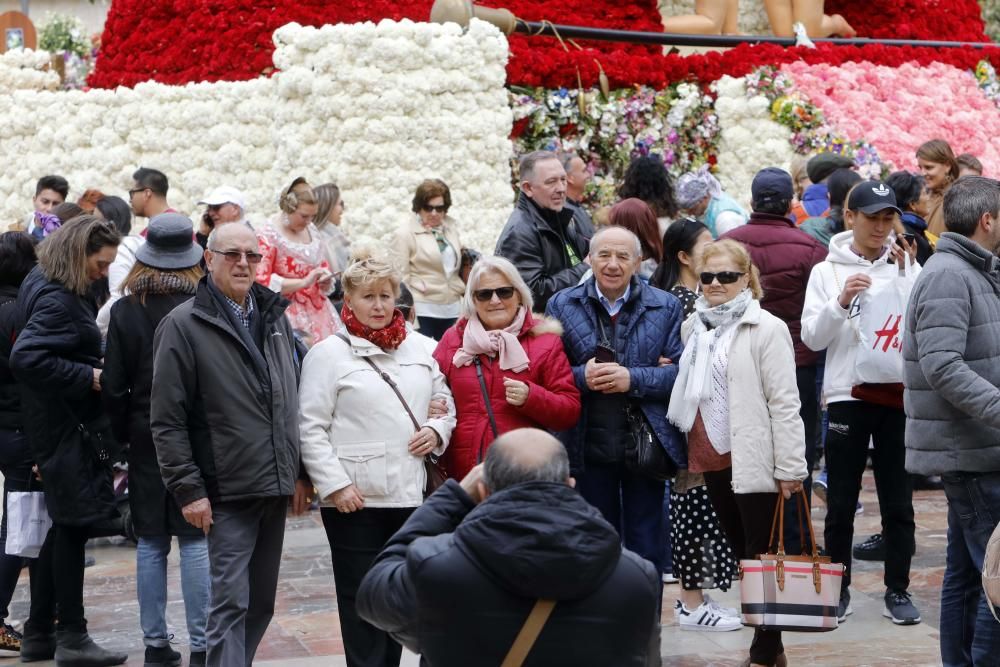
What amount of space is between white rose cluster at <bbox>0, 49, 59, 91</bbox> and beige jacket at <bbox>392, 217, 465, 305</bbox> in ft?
23.4

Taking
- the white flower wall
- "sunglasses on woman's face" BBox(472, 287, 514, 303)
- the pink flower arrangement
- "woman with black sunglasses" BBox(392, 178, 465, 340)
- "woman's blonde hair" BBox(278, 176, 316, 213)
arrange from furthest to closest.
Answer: the pink flower arrangement < the white flower wall < "woman with black sunglasses" BBox(392, 178, 465, 340) < "woman's blonde hair" BBox(278, 176, 316, 213) < "sunglasses on woman's face" BBox(472, 287, 514, 303)

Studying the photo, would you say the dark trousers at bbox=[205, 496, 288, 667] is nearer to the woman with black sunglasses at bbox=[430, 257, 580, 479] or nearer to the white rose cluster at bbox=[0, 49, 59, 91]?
the woman with black sunglasses at bbox=[430, 257, 580, 479]

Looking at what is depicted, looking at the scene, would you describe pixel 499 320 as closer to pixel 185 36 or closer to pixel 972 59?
pixel 185 36

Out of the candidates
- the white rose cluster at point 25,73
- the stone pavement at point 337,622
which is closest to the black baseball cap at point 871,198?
the stone pavement at point 337,622

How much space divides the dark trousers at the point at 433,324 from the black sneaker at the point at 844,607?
413 centimetres

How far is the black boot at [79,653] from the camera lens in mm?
6602

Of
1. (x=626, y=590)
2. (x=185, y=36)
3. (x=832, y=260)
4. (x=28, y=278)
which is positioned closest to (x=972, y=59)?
(x=185, y=36)

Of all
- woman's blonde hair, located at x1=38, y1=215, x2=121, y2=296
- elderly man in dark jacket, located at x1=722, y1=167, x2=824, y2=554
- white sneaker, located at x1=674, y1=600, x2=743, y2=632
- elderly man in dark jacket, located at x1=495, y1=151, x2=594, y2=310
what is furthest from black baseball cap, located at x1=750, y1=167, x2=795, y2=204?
woman's blonde hair, located at x1=38, y1=215, x2=121, y2=296

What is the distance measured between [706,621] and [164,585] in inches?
100

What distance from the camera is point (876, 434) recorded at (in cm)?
696

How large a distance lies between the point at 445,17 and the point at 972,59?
6.49 m

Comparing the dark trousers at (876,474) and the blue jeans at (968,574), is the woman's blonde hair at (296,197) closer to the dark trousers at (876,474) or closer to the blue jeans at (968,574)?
the dark trousers at (876,474)

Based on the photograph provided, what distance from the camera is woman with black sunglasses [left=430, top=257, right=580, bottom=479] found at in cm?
584

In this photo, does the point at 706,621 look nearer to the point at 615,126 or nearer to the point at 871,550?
the point at 871,550
